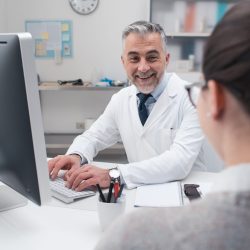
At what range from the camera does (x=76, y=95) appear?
12.8 feet

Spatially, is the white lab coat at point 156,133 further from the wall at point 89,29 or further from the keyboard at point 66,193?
the wall at point 89,29

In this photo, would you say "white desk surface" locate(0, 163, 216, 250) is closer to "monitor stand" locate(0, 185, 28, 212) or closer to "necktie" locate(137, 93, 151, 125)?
"monitor stand" locate(0, 185, 28, 212)

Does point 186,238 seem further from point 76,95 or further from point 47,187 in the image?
point 76,95

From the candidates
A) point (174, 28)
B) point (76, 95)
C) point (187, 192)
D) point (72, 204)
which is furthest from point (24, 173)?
point (76, 95)

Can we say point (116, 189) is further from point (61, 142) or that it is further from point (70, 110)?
point (70, 110)

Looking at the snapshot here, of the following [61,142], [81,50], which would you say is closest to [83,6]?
[81,50]

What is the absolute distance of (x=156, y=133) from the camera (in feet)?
5.64

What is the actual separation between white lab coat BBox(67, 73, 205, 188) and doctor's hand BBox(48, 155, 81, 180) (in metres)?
0.12

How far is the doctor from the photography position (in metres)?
1.59

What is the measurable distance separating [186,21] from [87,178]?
252 cm

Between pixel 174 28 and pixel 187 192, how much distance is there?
8.15 feet

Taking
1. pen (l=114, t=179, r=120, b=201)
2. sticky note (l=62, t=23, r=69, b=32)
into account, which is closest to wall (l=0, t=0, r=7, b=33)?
sticky note (l=62, t=23, r=69, b=32)

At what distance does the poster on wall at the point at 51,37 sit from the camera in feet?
12.3

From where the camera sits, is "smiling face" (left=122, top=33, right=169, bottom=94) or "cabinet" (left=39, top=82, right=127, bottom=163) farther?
"cabinet" (left=39, top=82, right=127, bottom=163)
